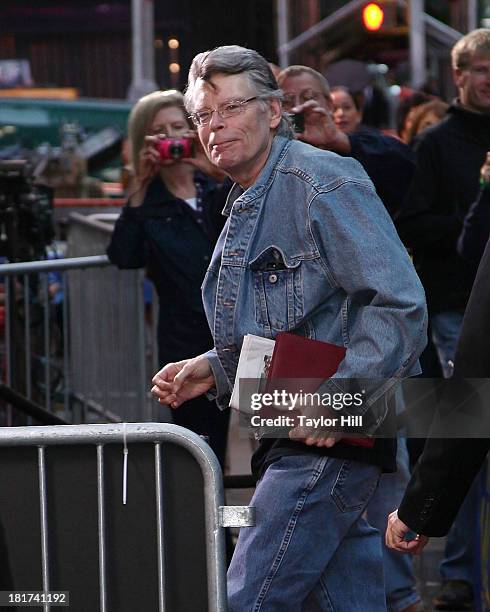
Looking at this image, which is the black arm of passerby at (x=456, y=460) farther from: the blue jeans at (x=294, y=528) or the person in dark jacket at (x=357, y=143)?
the person in dark jacket at (x=357, y=143)

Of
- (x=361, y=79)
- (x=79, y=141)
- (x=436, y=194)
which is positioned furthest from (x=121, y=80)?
(x=436, y=194)

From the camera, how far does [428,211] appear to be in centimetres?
608

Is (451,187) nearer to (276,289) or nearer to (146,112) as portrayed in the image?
(146,112)

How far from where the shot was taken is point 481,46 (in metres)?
5.99

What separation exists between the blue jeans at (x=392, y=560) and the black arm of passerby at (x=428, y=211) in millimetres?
1153

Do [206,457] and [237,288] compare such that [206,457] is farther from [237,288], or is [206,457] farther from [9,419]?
[9,419]

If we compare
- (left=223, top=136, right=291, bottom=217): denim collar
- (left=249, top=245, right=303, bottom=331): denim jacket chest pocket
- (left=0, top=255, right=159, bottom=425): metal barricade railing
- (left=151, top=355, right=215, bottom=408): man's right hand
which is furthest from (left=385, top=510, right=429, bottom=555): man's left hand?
(left=0, top=255, right=159, bottom=425): metal barricade railing

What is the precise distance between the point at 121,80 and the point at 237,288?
165ft

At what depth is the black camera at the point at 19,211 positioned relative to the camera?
7590 millimetres

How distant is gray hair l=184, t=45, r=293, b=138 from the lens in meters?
3.73

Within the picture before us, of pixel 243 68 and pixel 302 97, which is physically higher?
pixel 243 68

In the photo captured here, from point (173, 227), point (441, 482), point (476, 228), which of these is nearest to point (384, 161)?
point (476, 228)

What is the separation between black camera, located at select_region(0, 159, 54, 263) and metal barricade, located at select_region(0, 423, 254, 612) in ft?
14.5

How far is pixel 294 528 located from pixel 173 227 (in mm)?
2825
